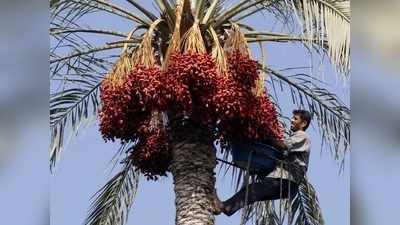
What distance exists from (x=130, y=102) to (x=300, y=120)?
1.32 meters

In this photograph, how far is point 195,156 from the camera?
23.3 feet

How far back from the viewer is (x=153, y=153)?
7.30 m

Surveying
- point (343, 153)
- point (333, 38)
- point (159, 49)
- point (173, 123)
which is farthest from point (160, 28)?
point (343, 153)

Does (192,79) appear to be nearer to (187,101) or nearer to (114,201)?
(187,101)

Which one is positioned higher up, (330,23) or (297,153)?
(330,23)

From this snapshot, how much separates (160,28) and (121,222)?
1651 millimetres

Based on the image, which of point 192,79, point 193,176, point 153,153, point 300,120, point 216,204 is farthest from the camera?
point 300,120

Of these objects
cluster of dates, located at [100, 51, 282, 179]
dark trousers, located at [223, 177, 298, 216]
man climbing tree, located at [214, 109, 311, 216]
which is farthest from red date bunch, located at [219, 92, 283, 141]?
dark trousers, located at [223, 177, 298, 216]

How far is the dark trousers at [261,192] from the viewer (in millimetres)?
7402

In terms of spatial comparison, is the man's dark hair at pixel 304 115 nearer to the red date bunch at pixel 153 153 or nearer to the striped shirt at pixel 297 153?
the striped shirt at pixel 297 153

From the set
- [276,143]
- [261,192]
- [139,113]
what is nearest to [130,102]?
[139,113]

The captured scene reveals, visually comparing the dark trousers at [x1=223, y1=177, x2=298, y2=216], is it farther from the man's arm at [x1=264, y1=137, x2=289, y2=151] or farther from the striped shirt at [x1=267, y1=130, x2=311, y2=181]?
the man's arm at [x1=264, y1=137, x2=289, y2=151]

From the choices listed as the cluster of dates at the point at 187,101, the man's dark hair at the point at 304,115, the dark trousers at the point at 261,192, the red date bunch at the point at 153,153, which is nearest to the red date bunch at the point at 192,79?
the cluster of dates at the point at 187,101
